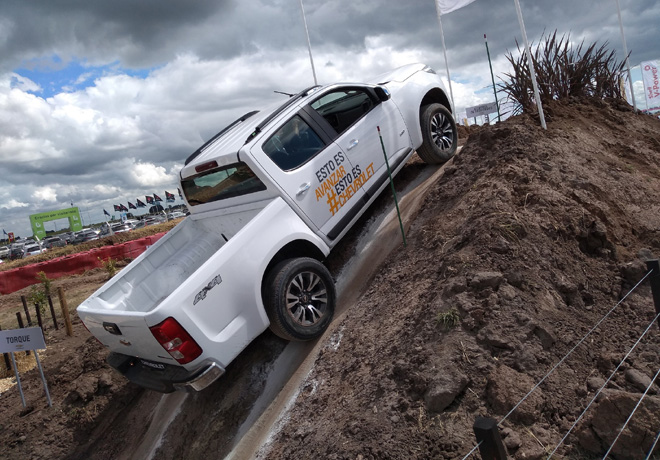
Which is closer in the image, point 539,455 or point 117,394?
point 539,455

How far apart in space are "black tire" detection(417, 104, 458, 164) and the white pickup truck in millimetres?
47

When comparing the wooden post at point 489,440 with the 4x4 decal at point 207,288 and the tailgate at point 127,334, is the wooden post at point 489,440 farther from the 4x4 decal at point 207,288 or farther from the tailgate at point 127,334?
the tailgate at point 127,334

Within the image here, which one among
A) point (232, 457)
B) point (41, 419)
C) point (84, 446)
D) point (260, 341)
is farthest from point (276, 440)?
point (41, 419)

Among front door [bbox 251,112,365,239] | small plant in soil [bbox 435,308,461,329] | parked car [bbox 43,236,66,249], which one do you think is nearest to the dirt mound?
small plant in soil [bbox 435,308,461,329]

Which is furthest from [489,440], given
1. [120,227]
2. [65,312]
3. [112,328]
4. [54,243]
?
[54,243]

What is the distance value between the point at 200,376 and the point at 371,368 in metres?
1.47

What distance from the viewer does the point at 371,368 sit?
3943 millimetres

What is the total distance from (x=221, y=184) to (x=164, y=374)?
232 cm

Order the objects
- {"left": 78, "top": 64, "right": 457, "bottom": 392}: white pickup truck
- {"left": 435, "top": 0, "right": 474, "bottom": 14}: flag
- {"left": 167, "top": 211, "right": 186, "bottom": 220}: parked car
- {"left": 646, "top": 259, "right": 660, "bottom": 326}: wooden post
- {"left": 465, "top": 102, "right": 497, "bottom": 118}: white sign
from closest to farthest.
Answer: {"left": 646, "top": 259, "right": 660, "bottom": 326}: wooden post < {"left": 78, "top": 64, "right": 457, "bottom": 392}: white pickup truck < {"left": 435, "top": 0, "right": 474, "bottom": 14}: flag < {"left": 465, "top": 102, "right": 497, "bottom": 118}: white sign < {"left": 167, "top": 211, "right": 186, "bottom": 220}: parked car

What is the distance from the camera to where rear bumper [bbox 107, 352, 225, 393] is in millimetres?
3982

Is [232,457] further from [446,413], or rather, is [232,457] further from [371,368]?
[446,413]

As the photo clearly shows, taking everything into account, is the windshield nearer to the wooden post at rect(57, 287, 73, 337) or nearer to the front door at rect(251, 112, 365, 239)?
the front door at rect(251, 112, 365, 239)

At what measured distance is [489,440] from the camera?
6.47ft

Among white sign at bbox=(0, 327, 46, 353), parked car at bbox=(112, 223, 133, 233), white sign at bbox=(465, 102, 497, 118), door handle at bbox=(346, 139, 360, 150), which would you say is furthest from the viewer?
parked car at bbox=(112, 223, 133, 233)
